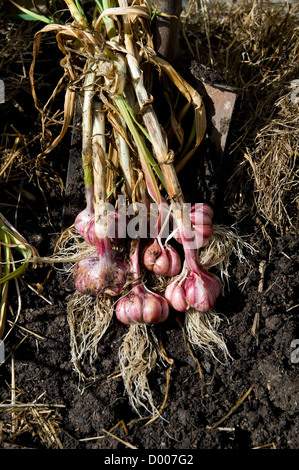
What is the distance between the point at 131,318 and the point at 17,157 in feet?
2.24

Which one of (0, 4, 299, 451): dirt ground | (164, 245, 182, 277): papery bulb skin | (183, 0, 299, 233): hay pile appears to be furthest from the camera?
(183, 0, 299, 233): hay pile

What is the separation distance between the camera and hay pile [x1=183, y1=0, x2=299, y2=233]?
164cm

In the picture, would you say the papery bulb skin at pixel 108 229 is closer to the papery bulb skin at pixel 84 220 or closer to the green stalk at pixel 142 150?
the papery bulb skin at pixel 84 220

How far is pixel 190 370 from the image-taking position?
5.01 feet

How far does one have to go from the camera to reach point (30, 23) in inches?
72.0

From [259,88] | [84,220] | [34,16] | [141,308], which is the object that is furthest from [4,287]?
[259,88]

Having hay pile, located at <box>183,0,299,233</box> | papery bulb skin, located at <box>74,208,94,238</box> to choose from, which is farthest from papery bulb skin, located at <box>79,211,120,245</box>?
hay pile, located at <box>183,0,299,233</box>

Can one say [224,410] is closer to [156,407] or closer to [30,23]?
[156,407]

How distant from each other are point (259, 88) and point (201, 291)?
72 cm

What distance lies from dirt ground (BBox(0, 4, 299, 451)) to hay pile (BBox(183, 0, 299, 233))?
63 mm

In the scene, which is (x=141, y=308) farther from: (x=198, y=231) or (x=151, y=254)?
(x=198, y=231)

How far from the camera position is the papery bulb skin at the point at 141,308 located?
1.48 meters

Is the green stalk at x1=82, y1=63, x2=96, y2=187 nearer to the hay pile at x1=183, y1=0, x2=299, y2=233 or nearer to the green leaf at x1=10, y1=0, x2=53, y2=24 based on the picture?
the green leaf at x1=10, y1=0, x2=53, y2=24
